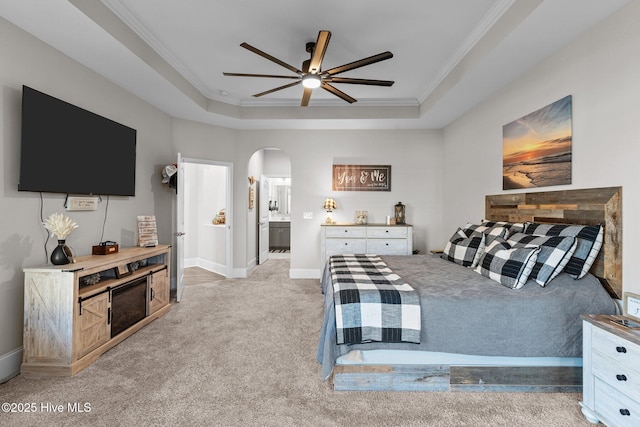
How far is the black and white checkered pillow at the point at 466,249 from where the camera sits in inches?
111

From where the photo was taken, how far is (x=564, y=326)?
1.91 meters

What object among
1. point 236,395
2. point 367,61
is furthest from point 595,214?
point 236,395

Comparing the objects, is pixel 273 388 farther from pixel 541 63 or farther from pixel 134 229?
pixel 541 63

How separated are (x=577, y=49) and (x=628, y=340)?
2150mm

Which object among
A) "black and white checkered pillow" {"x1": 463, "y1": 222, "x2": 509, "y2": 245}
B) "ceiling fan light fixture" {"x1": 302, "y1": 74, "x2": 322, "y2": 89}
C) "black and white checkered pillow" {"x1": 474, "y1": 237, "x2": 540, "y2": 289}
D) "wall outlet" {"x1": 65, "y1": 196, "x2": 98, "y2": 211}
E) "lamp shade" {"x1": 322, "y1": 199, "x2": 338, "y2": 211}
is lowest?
"black and white checkered pillow" {"x1": 474, "y1": 237, "x2": 540, "y2": 289}

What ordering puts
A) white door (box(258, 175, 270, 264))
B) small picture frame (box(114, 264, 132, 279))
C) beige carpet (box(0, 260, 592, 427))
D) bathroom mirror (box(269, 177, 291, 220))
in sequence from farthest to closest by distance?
bathroom mirror (box(269, 177, 291, 220)) → white door (box(258, 175, 270, 264)) → small picture frame (box(114, 264, 132, 279)) → beige carpet (box(0, 260, 592, 427))

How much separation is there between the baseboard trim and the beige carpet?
0.06 meters

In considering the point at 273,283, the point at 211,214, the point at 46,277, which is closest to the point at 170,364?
the point at 46,277

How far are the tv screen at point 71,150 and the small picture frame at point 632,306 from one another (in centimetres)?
425

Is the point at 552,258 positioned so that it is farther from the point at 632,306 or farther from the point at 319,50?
the point at 319,50

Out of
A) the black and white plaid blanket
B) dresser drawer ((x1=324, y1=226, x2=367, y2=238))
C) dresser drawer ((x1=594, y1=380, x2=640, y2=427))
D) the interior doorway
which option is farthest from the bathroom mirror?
dresser drawer ((x1=594, y1=380, x2=640, y2=427))

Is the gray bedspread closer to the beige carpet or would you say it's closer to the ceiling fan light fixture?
the beige carpet

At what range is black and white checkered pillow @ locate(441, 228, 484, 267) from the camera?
9.29ft

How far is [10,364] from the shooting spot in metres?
2.15
